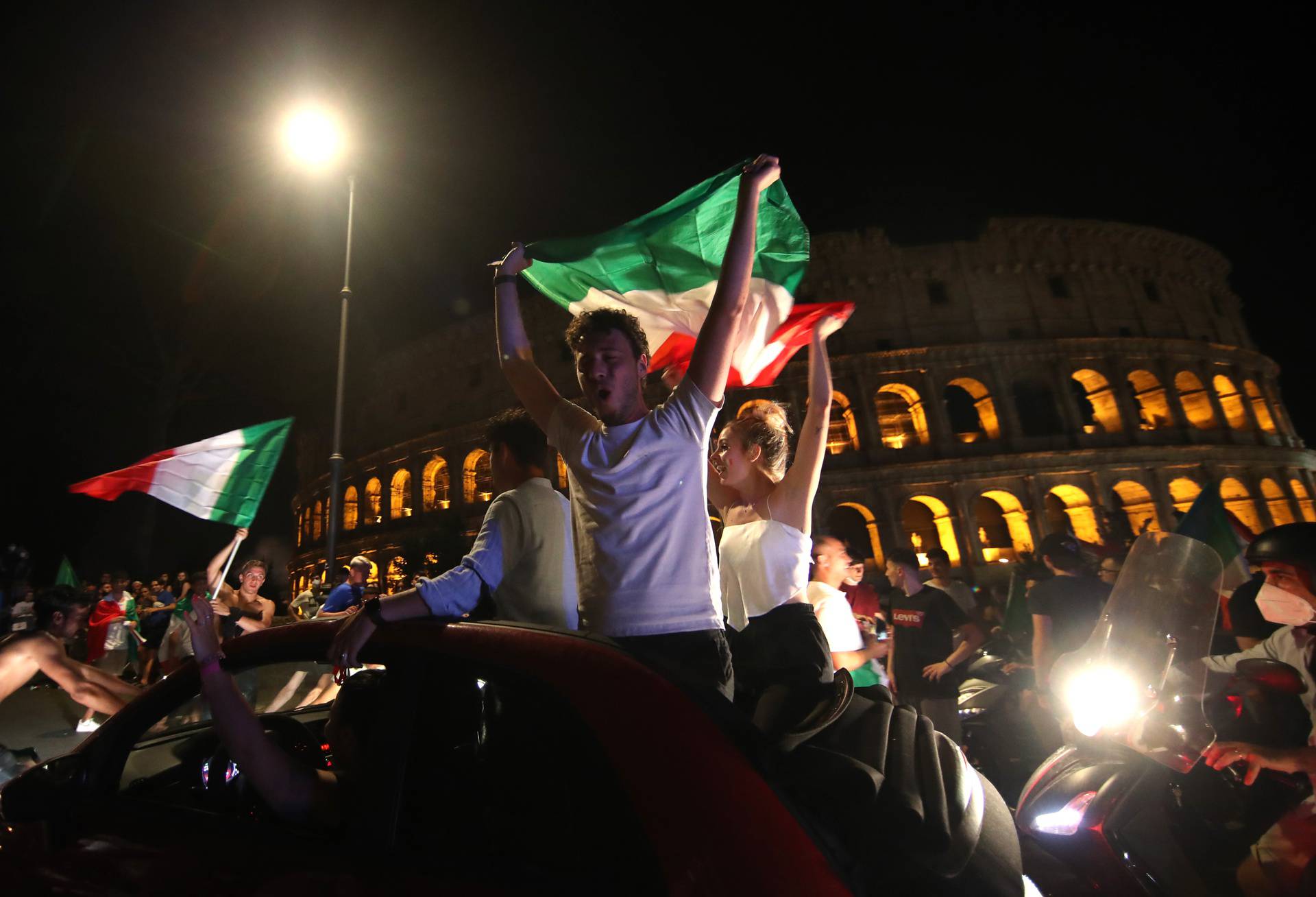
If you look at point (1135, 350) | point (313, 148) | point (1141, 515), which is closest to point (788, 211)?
point (313, 148)

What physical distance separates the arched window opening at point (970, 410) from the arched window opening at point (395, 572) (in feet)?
81.8

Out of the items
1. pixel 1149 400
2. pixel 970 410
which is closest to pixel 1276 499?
pixel 1149 400

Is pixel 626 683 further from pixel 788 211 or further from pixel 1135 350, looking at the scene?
pixel 1135 350

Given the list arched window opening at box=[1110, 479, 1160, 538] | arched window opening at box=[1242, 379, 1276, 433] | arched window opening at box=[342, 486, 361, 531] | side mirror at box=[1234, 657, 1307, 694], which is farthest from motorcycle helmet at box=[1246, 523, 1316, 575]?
arched window opening at box=[342, 486, 361, 531]

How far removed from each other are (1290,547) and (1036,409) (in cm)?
2995

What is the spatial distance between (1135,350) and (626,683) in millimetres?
35361

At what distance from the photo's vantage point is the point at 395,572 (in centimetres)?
3250

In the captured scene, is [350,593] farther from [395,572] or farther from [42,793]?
[395,572]

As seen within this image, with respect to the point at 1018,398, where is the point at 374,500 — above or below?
below

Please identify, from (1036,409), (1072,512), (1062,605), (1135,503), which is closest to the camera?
(1062,605)

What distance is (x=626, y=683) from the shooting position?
1.30m

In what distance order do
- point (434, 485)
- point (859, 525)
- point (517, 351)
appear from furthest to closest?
point (434, 485) < point (859, 525) < point (517, 351)

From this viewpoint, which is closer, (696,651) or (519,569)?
(696,651)

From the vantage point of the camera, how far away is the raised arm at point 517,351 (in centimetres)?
205
